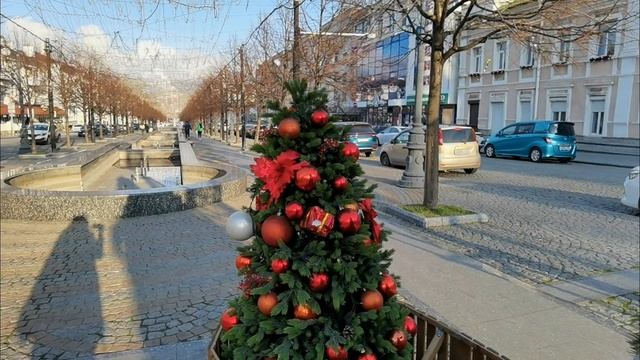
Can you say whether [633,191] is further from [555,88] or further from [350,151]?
[555,88]

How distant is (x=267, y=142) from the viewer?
210 cm

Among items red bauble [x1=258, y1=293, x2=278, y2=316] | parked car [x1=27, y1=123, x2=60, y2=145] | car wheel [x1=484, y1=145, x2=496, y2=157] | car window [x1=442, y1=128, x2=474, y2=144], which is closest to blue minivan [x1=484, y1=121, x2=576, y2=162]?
car wheel [x1=484, y1=145, x2=496, y2=157]

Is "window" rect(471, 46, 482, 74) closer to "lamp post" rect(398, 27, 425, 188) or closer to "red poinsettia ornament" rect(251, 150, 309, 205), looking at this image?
"lamp post" rect(398, 27, 425, 188)

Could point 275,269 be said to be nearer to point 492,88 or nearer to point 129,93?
point 492,88

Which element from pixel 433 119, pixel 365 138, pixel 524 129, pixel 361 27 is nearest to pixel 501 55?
pixel 524 129

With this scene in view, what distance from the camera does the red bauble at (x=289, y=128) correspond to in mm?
2008

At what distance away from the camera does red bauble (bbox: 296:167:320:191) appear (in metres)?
1.92

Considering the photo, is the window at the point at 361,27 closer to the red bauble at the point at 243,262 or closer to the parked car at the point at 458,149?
the parked car at the point at 458,149

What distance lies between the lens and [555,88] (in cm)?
2841

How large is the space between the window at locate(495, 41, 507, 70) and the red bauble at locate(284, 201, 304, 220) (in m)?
34.7

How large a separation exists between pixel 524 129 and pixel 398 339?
21228 millimetres

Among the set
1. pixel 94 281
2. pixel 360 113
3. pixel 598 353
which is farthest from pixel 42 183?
pixel 360 113

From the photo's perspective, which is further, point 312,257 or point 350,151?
point 350,151

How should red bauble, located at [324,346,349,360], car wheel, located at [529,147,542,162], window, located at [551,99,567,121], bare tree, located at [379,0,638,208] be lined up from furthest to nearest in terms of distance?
window, located at [551,99,567,121], car wheel, located at [529,147,542,162], bare tree, located at [379,0,638,208], red bauble, located at [324,346,349,360]
